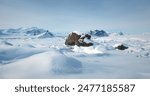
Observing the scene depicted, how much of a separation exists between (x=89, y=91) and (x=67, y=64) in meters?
1.38

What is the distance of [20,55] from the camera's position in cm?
636

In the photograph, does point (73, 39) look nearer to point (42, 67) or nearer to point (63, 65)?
point (63, 65)

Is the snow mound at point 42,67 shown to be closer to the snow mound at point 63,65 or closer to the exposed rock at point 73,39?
the snow mound at point 63,65

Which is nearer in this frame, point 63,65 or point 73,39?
point 63,65

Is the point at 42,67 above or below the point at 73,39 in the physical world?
below

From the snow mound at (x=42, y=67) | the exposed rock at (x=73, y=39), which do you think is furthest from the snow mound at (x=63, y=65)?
the exposed rock at (x=73, y=39)

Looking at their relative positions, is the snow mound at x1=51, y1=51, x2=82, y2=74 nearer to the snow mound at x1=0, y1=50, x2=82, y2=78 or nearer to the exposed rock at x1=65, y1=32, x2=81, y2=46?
the snow mound at x1=0, y1=50, x2=82, y2=78

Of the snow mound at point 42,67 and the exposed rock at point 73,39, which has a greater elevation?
the exposed rock at point 73,39

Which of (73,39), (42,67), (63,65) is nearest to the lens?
(42,67)

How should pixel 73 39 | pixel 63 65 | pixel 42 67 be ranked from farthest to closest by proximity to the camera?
1. pixel 73 39
2. pixel 63 65
3. pixel 42 67

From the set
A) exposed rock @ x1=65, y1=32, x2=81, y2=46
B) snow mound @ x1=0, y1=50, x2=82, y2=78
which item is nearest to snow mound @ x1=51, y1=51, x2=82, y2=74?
snow mound @ x1=0, y1=50, x2=82, y2=78

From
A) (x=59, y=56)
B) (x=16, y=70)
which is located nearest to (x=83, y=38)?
(x=59, y=56)

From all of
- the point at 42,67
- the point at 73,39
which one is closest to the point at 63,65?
the point at 42,67

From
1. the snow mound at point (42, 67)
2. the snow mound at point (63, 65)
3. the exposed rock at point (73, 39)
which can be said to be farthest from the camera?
the exposed rock at point (73, 39)
